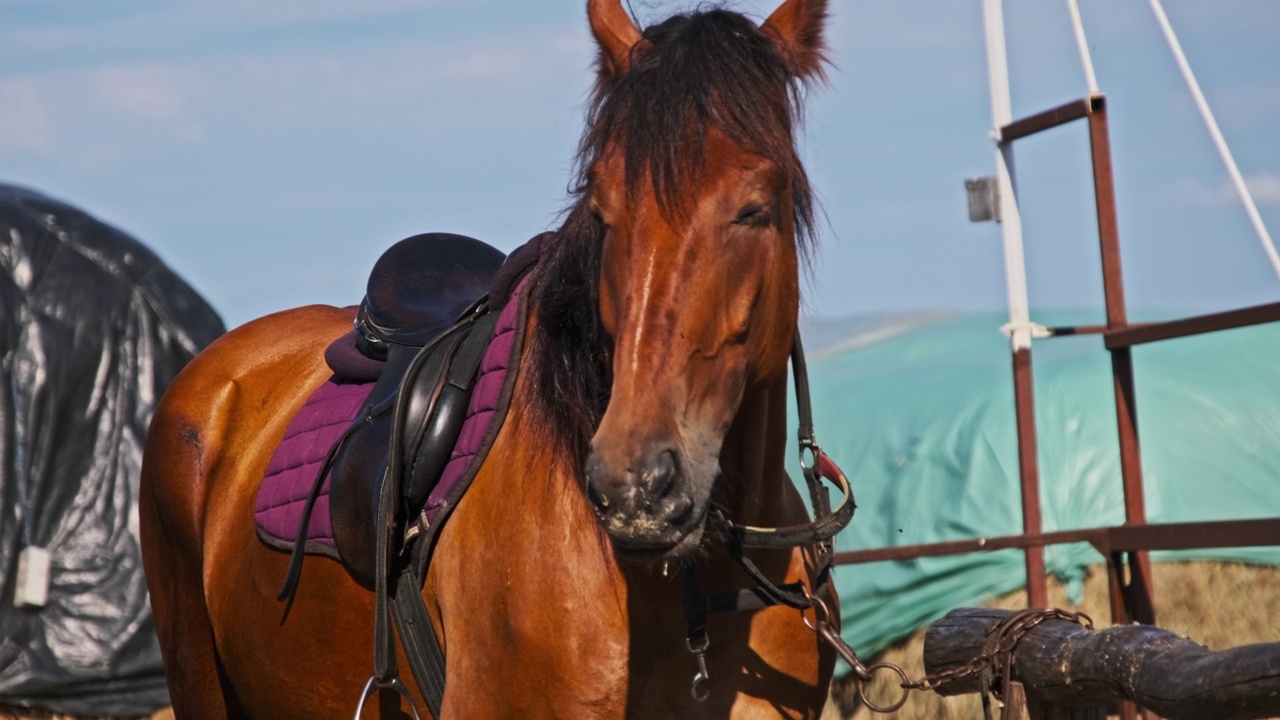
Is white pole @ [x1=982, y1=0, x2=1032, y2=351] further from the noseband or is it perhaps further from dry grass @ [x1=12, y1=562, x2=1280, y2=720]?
the noseband

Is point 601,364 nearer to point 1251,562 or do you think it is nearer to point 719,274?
point 719,274

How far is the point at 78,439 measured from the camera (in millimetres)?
8188

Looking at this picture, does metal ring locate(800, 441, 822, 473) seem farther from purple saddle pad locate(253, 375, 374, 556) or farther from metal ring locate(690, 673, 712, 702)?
purple saddle pad locate(253, 375, 374, 556)

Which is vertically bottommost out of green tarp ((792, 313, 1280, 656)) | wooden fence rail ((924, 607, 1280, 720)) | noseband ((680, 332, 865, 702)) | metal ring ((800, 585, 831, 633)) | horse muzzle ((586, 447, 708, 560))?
green tarp ((792, 313, 1280, 656))

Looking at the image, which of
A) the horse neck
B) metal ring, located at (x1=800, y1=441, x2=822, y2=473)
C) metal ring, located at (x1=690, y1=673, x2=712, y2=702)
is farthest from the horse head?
metal ring, located at (x1=690, y1=673, x2=712, y2=702)

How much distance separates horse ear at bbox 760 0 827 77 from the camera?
2.50 meters

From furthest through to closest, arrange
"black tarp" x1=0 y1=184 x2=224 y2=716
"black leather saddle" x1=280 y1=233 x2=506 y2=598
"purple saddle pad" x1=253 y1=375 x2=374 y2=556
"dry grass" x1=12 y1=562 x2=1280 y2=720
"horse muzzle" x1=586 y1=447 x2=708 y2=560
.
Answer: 1. "black tarp" x1=0 y1=184 x2=224 y2=716
2. "dry grass" x1=12 y1=562 x2=1280 y2=720
3. "purple saddle pad" x1=253 y1=375 x2=374 y2=556
4. "black leather saddle" x1=280 y1=233 x2=506 y2=598
5. "horse muzzle" x1=586 y1=447 x2=708 y2=560

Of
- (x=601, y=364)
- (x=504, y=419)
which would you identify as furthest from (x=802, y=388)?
(x=504, y=419)

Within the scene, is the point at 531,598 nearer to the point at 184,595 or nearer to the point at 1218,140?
the point at 184,595

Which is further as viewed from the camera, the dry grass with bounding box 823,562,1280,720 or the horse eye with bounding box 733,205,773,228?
the dry grass with bounding box 823,562,1280,720

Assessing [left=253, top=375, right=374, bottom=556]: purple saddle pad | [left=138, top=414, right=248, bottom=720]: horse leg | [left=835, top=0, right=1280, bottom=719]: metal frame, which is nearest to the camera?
[left=253, top=375, right=374, bottom=556]: purple saddle pad

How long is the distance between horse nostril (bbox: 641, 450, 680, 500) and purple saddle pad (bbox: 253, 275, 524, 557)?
80 cm

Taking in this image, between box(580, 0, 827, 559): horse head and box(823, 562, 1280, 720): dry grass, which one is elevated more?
box(580, 0, 827, 559): horse head

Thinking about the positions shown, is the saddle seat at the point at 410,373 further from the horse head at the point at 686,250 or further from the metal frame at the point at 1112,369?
the metal frame at the point at 1112,369
